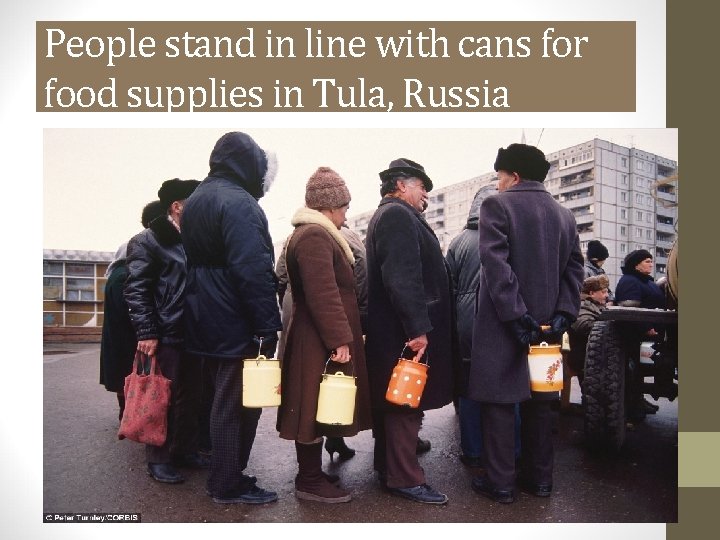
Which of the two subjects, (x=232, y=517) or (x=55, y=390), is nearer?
(x=232, y=517)

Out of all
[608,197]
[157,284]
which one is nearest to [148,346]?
[157,284]

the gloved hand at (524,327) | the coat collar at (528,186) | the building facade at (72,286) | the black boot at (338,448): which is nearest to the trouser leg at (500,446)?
the gloved hand at (524,327)

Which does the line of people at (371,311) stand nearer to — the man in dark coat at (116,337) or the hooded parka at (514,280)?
the hooded parka at (514,280)

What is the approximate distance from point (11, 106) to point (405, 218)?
235cm

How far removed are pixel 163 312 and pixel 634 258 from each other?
3630mm

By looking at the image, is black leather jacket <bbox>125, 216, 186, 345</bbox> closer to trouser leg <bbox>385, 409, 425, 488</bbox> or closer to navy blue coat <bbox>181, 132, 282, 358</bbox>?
navy blue coat <bbox>181, 132, 282, 358</bbox>

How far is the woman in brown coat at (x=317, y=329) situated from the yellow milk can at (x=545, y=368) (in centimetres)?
86

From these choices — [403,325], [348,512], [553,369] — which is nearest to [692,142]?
[553,369]

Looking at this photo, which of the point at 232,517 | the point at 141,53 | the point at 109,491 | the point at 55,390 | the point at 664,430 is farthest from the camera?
the point at 664,430

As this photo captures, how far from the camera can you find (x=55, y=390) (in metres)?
3.99

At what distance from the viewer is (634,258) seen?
4648 millimetres

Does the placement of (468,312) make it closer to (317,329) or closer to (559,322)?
(559,322)

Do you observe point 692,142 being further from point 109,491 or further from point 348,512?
point 109,491

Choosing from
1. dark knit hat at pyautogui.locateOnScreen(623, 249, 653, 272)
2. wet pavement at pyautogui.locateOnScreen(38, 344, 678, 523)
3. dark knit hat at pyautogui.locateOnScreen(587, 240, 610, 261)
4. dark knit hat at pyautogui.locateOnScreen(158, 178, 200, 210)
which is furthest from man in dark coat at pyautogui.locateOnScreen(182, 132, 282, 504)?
dark knit hat at pyautogui.locateOnScreen(587, 240, 610, 261)
